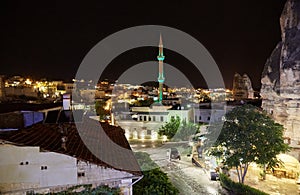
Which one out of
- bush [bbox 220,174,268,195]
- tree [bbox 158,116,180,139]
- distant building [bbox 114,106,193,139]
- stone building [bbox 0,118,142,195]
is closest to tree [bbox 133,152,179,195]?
stone building [bbox 0,118,142,195]

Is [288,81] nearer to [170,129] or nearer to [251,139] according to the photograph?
[251,139]

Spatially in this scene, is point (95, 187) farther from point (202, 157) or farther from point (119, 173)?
point (202, 157)

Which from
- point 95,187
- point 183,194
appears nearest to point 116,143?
point 95,187

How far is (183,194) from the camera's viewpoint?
38.9 ft

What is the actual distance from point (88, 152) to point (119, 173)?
1.07 m

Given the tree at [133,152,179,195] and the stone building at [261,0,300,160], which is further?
the stone building at [261,0,300,160]

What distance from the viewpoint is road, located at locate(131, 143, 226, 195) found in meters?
12.5

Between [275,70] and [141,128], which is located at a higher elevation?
[275,70]

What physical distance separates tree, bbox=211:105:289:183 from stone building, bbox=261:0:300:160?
19.5ft

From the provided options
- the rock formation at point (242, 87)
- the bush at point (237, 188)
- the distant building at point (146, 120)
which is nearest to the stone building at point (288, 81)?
the bush at point (237, 188)

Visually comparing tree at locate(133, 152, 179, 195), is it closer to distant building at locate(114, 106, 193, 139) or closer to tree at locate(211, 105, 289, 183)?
tree at locate(211, 105, 289, 183)

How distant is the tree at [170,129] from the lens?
74.9ft

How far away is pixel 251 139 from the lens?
1152 cm

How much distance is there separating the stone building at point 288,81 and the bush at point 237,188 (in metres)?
6.73
